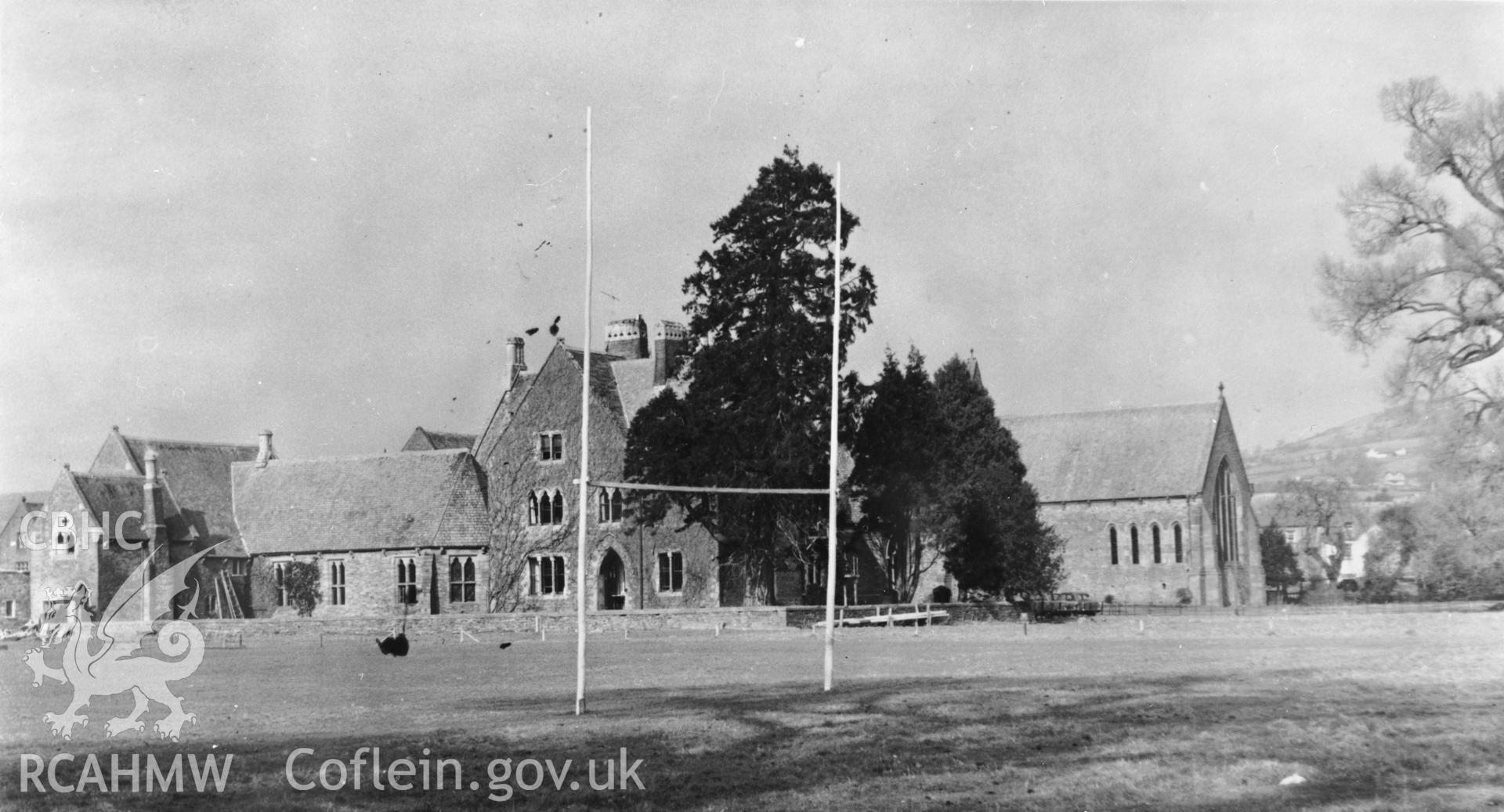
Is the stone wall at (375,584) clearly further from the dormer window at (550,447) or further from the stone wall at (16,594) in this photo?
the stone wall at (16,594)

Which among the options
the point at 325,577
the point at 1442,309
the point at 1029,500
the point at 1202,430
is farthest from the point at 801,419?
the point at 1202,430

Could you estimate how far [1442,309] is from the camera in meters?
39.2

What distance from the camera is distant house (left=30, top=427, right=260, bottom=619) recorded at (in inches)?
2399

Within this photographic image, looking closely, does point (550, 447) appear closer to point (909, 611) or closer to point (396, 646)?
point (909, 611)

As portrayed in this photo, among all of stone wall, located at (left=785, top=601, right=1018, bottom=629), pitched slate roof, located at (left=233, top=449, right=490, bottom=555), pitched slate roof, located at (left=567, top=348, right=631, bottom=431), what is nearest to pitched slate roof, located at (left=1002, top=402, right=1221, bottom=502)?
stone wall, located at (left=785, top=601, right=1018, bottom=629)

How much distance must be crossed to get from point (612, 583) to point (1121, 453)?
3448cm

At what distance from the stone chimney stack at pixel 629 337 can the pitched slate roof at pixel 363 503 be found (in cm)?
893

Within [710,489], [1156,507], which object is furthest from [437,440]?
[710,489]

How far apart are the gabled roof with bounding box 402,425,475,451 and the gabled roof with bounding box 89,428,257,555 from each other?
588 inches

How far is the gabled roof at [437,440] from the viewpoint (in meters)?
84.2

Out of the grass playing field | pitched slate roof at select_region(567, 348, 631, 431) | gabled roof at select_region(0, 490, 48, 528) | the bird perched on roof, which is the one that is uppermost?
pitched slate roof at select_region(567, 348, 631, 431)

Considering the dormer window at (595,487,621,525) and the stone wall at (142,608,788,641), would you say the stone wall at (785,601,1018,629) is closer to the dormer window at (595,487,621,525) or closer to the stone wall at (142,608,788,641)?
the stone wall at (142,608,788,641)

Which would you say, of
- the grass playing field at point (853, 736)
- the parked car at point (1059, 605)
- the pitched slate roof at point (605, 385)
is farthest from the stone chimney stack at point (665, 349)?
the grass playing field at point (853, 736)

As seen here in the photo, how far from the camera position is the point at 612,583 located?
196ft
